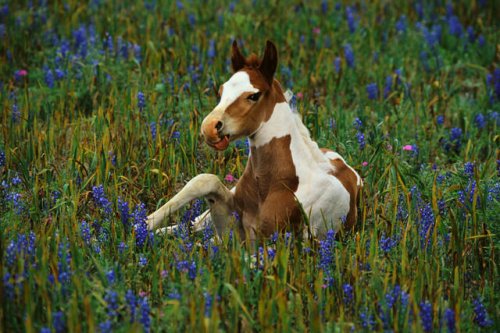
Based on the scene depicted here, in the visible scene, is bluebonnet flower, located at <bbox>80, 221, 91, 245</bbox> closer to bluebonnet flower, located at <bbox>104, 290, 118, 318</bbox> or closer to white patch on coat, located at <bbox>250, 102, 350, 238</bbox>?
bluebonnet flower, located at <bbox>104, 290, 118, 318</bbox>

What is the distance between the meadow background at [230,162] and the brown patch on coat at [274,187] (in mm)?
137

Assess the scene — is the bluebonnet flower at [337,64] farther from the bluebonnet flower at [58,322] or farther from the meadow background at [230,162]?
the bluebonnet flower at [58,322]

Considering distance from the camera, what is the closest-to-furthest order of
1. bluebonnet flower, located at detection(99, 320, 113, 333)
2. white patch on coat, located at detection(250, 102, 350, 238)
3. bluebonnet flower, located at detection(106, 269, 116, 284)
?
bluebonnet flower, located at detection(99, 320, 113, 333)
bluebonnet flower, located at detection(106, 269, 116, 284)
white patch on coat, located at detection(250, 102, 350, 238)

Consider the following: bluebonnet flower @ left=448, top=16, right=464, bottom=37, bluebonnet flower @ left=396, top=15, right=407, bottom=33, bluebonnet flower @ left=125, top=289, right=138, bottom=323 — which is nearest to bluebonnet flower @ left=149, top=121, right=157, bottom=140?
bluebonnet flower @ left=125, top=289, right=138, bottom=323

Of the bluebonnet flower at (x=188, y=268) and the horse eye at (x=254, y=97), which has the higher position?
the horse eye at (x=254, y=97)

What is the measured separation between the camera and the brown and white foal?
14.1 ft

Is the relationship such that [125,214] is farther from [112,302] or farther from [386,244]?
[386,244]

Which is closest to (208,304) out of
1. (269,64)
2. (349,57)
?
(269,64)

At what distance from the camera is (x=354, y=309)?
388 cm

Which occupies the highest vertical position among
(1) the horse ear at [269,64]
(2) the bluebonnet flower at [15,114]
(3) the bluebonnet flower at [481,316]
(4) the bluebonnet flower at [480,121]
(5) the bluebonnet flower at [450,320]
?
(1) the horse ear at [269,64]

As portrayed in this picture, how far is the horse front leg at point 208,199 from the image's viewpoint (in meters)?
4.61

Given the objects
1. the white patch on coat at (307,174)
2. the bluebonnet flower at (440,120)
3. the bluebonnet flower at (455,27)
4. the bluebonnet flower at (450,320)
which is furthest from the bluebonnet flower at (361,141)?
the bluebonnet flower at (455,27)

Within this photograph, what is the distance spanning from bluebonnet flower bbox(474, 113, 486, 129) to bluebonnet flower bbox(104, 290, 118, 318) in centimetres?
429

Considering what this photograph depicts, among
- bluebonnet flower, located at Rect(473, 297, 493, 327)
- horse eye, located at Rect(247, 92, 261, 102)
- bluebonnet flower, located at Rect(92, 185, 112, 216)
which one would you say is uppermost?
horse eye, located at Rect(247, 92, 261, 102)
